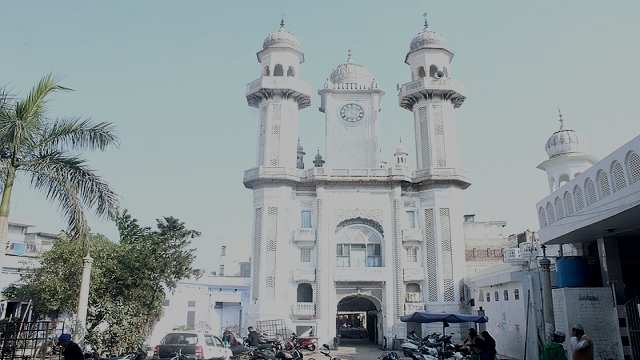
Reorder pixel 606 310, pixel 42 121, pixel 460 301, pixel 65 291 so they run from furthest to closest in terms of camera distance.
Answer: pixel 460 301 < pixel 65 291 < pixel 606 310 < pixel 42 121

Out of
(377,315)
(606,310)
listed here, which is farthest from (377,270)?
(606,310)

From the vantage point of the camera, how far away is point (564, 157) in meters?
33.1

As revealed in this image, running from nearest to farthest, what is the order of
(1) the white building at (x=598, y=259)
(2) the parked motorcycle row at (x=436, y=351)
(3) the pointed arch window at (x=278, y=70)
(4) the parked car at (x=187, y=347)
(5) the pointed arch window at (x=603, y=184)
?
(5) the pointed arch window at (x=603, y=184) < (1) the white building at (x=598, y=259) < (4) the parked car at (x=187, y=347) < (2) the parked motorcycle row at (x=436, y=351) < (3) the pointed arch window at (x=278, y=70)

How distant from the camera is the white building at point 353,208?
3388 cm

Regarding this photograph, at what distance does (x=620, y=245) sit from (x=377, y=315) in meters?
23.4

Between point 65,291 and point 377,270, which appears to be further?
point 377,270

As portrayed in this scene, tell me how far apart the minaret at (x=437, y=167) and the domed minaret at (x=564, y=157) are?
5335 millimetres

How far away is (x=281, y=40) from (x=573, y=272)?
29730 mm

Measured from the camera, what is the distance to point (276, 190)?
35.0 meters

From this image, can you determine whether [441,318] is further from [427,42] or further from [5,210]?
[427,42]

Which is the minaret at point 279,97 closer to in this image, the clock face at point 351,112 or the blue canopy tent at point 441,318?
the clock face at point 351,112

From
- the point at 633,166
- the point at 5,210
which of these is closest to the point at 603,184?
the point at 633,166

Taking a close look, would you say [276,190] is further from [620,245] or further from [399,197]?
[620,245]

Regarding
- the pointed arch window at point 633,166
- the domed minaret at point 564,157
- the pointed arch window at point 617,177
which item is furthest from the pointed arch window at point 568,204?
the domed minaret at point 564,157
